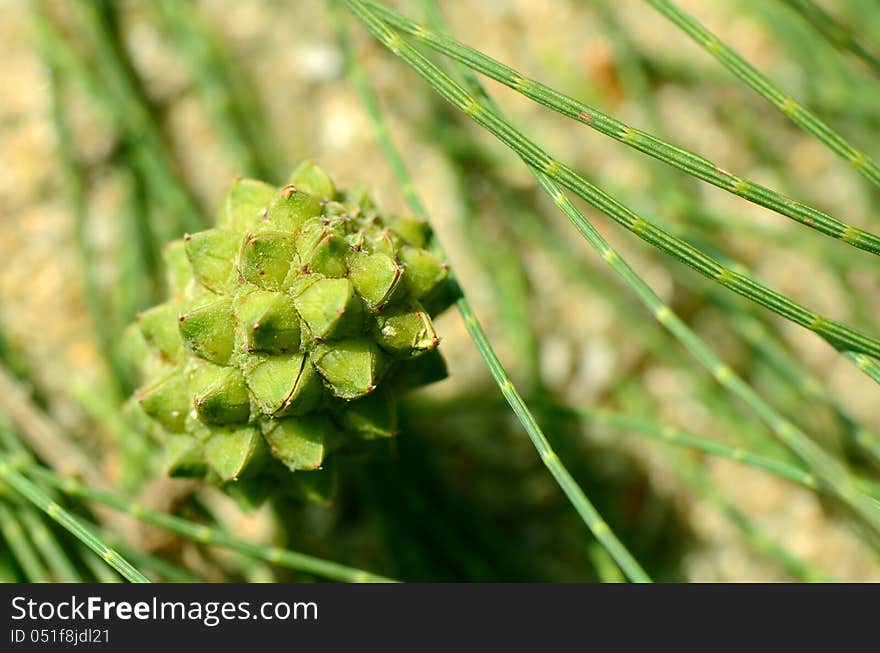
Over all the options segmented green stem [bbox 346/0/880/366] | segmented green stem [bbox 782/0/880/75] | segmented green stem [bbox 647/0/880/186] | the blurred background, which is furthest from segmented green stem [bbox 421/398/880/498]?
segmented green stem [bbox 782/0/880/75]

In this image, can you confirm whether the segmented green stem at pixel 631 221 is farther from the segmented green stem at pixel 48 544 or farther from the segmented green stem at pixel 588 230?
the segmented green stem at pixel 48 544

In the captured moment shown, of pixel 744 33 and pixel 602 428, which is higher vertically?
pixel 744 33

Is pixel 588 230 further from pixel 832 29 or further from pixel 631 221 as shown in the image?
pixel 832 29

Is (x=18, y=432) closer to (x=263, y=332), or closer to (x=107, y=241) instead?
(x=107, y=241)

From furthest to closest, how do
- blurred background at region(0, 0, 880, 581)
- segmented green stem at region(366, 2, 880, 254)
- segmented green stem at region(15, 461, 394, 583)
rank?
blurred background at region(0, 0, 880, 581)
segmented green stem at region(15, 461, 394, 583)
segmented green stem at region(366, 2, 880, 254)

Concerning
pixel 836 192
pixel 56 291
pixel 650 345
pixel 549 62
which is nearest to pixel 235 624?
pixel 56 291

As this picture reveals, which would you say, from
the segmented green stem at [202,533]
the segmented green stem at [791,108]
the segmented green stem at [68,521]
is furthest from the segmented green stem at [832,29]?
the segmented green stem at [68,521]

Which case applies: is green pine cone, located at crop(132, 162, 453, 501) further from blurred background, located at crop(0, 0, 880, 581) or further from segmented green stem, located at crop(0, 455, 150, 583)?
blurred background, located at crop(0, 0, 880, 581)
